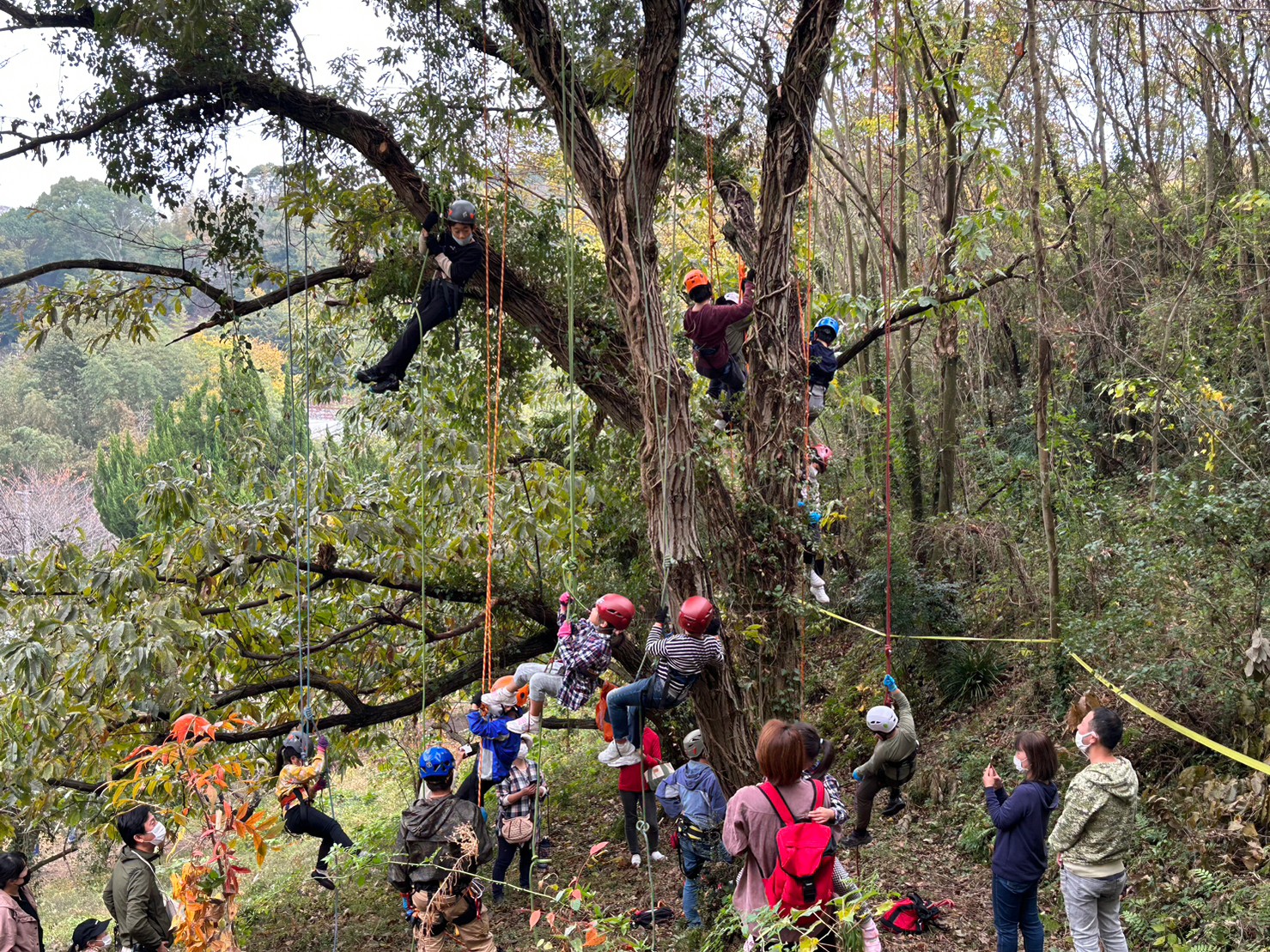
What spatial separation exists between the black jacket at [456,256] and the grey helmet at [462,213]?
17 cm

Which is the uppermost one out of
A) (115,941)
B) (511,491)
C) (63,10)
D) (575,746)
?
(63,10)

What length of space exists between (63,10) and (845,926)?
7139mm

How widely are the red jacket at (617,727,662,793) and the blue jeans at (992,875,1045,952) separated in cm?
229

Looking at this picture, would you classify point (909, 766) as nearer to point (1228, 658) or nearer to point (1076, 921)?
point (1076, 921)

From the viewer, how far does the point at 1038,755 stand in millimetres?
4145

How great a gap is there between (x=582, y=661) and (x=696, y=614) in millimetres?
622

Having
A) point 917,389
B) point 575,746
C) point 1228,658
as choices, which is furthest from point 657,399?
point 917,389

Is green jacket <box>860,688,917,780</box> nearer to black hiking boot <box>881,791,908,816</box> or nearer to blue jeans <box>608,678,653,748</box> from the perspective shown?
black hiking boot <box>881,791,908,816</box>

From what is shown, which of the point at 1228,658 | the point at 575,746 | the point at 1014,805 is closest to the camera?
the point at 1014,805

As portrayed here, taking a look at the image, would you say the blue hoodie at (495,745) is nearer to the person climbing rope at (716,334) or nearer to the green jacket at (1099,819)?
the person climbing rope at (716,334)

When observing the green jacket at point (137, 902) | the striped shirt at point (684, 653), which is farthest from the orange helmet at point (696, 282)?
the green jacket at point (137, 902)

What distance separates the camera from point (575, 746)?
12.6 meters

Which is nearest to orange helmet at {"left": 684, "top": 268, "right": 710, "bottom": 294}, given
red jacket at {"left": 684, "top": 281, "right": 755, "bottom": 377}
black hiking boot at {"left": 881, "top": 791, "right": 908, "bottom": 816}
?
red jacket at {"left": 684, "top": 281, "right": 755, "bottom": 377}

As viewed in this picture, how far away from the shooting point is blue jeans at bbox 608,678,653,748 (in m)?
5.43
